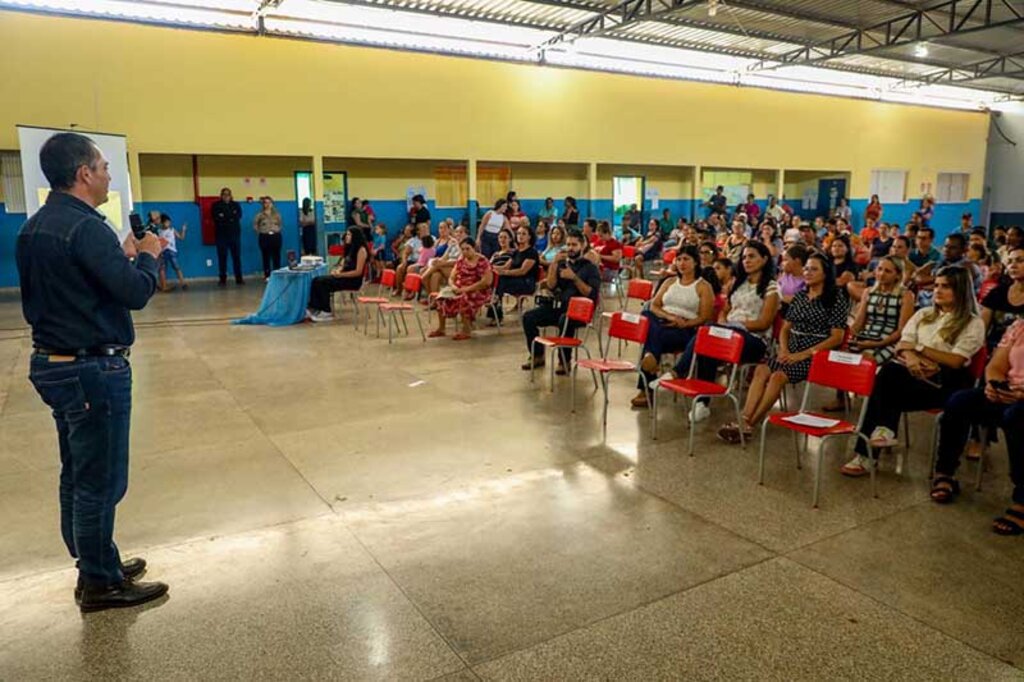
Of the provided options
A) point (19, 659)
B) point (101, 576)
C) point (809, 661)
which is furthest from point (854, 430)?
point (19, 659)

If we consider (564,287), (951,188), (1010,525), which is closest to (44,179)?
(564,287)

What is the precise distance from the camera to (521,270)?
826 cm

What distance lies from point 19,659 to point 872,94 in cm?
2188

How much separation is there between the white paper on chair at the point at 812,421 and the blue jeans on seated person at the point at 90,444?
3.05 meters

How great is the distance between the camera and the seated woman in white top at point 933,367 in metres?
4.01

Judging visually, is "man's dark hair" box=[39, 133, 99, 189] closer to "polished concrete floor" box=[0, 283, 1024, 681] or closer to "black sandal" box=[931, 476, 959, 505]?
"polished concrete floor" box=[0, 283, 1024, 681]

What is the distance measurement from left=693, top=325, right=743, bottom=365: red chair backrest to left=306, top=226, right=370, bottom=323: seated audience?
18.0 feet

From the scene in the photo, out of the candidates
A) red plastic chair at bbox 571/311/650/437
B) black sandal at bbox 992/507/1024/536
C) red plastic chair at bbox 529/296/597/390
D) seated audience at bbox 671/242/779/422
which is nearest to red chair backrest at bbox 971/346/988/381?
black sandal at bbox 992/507/1024/536

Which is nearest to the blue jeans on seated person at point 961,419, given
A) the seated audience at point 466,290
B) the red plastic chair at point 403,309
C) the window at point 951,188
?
the seated audience at point 466,290

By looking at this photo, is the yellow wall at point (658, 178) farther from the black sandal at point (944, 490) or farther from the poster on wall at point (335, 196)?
the black sandal at point (944, 490)

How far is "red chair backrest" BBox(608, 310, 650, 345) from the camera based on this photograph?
17.0 feet

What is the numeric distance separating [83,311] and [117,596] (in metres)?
1.09

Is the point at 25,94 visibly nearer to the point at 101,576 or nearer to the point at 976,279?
the point at 101,576

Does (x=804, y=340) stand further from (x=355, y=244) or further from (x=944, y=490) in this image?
(x=355, y=244)
